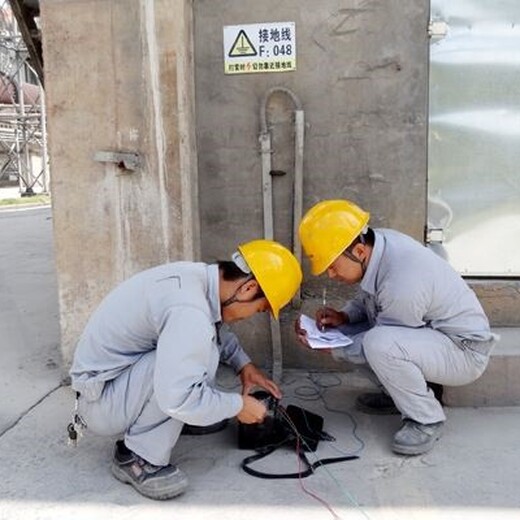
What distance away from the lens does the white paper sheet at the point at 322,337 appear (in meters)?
3.19

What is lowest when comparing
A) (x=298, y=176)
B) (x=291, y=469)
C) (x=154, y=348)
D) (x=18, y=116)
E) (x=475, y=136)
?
(x=291, y=469)

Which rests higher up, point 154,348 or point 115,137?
point 115,137

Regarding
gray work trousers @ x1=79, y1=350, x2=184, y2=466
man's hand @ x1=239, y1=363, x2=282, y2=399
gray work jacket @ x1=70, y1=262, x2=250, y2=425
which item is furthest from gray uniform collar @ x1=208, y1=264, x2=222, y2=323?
man's hand @ x1=239, y1=363, x2=282, y2=399

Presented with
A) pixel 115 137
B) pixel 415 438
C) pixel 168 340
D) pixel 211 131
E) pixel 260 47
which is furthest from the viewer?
pixel 211 131

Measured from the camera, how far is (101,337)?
9.27 feet

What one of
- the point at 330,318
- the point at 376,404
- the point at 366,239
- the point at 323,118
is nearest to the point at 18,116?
the point at 323,118

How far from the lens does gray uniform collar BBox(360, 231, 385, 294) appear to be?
122 inches

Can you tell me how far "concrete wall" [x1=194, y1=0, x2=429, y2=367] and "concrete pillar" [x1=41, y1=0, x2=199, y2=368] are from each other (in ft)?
0.69

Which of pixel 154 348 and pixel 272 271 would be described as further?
pixel 154 348

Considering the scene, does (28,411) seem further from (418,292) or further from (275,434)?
(418,292)

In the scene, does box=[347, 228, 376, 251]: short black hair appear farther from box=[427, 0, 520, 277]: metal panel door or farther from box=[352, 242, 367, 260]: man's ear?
box=[427, 0, 520, 277]: metal panel door

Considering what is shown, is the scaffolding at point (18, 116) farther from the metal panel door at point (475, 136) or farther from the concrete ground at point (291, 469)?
the concrete ground at point (291, 469)

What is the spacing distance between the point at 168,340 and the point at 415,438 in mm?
1277

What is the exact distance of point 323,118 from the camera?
409 cm
